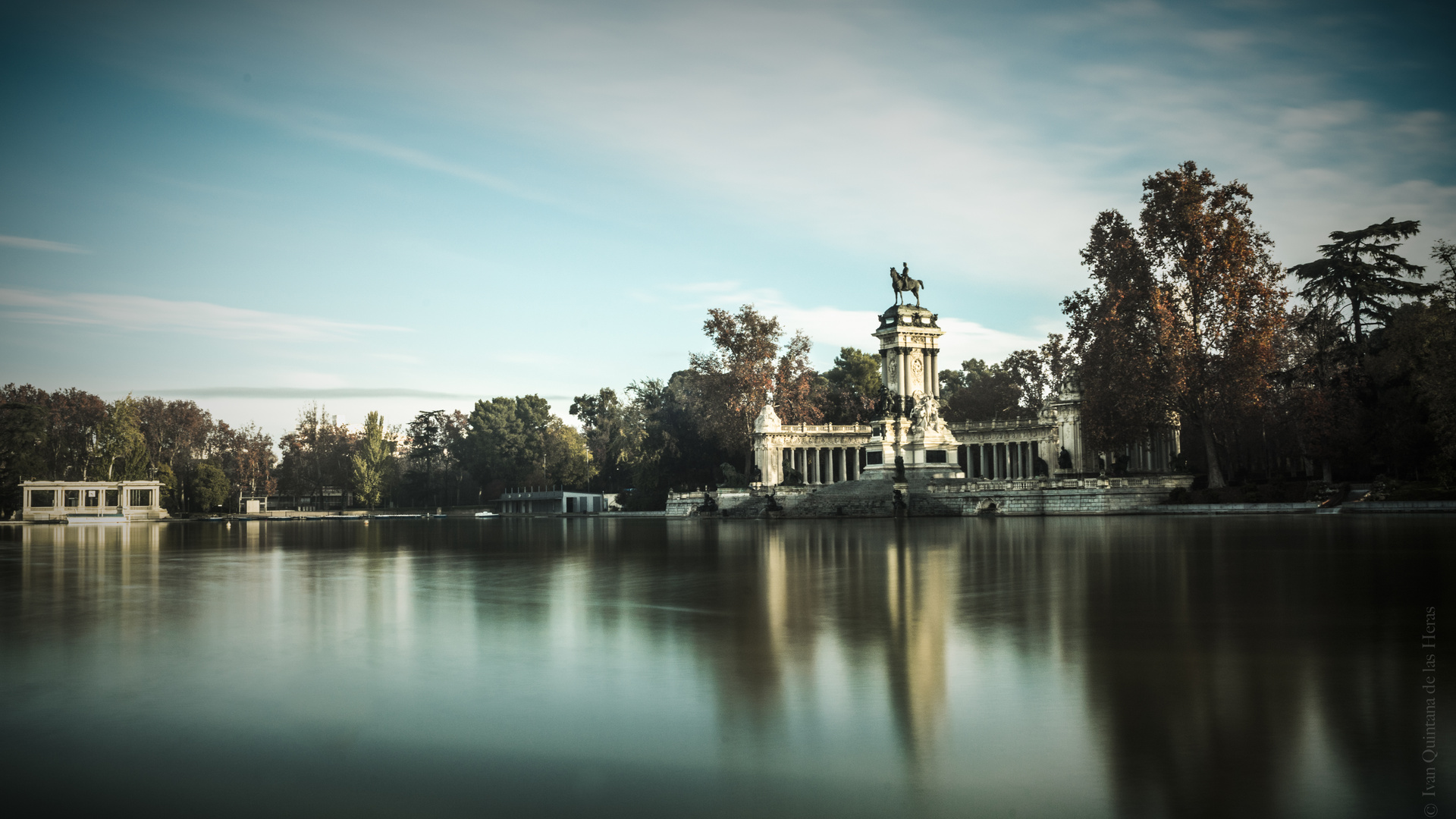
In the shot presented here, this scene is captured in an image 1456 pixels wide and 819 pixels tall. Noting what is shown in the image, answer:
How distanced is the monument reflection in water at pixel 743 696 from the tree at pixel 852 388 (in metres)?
63.3

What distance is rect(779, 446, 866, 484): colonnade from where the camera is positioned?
69.9 m

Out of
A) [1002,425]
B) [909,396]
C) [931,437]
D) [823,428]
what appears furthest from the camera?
[823,428]

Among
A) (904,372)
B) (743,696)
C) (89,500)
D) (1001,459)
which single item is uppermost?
(904,372)

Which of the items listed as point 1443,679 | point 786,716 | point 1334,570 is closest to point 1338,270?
point 1334,570

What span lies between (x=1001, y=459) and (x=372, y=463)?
67.0m

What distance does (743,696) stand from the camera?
6617 millimetres

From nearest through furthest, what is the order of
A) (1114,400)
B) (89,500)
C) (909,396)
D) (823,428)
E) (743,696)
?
(743,696) < (1114,400) < (909,396) < (823,428) < (89,500)

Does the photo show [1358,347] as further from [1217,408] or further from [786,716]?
[786,716]

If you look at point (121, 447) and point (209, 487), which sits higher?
point (121, 447)

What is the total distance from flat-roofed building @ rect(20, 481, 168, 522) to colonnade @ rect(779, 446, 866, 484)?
51.8 meters

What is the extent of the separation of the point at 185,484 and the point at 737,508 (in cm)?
6758

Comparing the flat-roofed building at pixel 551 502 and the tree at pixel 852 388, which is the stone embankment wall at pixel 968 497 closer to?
the tree at pixel 852 388

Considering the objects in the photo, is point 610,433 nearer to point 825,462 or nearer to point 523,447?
point 523,447

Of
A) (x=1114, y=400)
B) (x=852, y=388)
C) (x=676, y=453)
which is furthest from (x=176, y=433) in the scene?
(x=1114, y=400)
